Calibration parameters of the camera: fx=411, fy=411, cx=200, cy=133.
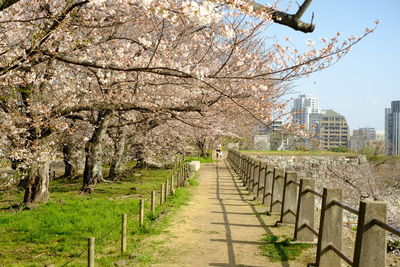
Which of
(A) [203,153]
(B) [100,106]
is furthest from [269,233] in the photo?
(A) [203,153]

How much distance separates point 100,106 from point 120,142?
9119 millimetres

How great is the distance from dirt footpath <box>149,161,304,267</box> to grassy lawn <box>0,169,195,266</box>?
1.94ft

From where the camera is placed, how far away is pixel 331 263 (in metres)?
6.59

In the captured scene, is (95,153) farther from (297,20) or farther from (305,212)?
(297,20)

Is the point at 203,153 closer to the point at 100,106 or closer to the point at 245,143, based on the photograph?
the point at 245,143

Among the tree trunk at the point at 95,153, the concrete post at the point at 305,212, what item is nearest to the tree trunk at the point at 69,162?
the tree trunk at the point at 95,153

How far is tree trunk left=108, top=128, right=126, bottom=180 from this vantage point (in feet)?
72.2

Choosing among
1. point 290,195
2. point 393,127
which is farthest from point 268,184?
point 393,127

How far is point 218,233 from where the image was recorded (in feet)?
31.7

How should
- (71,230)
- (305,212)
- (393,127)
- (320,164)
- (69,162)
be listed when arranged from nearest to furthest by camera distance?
1. (305,212)
2. (71,230)
3. (69,162)
4. (320,164)
5. (393,127)

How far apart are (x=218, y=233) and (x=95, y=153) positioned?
10.0 metres

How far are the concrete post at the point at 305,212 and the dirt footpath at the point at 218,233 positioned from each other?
0.90 meters

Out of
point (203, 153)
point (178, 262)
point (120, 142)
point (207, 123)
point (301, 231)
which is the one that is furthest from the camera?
point (203, 153)

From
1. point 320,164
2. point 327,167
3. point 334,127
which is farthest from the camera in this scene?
point 334,127
